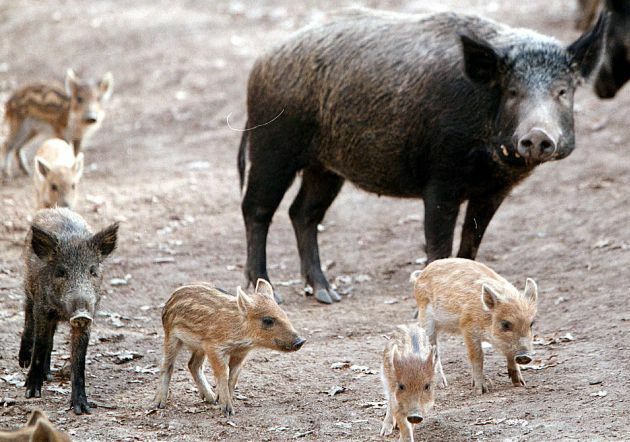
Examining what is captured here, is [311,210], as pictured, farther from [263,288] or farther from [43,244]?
[43,244]

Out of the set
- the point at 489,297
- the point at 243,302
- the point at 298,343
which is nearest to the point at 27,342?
the point at 243,302

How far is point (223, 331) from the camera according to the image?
20.5ft

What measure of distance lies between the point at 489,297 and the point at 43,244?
268cm

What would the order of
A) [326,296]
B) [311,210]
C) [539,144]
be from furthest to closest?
[311,210] → [326,296] → [539,144]

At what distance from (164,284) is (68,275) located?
309cm

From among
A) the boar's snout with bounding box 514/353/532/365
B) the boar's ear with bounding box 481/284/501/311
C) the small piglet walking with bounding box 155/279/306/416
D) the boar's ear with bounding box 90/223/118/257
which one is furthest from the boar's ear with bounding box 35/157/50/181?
the boar's snout with bounding box 514/353/532/365

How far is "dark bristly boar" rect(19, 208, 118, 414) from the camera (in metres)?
6.31

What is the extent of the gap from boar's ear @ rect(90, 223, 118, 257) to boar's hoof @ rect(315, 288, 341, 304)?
272 centimetres

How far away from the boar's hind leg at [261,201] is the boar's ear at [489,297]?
302cm

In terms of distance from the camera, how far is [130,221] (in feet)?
37.3

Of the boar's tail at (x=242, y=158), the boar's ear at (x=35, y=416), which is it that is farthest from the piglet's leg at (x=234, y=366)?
the boar's tail at (x=242, y=158)

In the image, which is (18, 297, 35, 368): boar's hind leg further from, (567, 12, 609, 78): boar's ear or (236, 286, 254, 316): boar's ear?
(567, 12, 609, 78): boar's ear

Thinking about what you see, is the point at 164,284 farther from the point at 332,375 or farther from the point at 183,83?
the point at 183,83

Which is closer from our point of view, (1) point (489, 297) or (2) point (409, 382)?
(2) point (409, 382)
